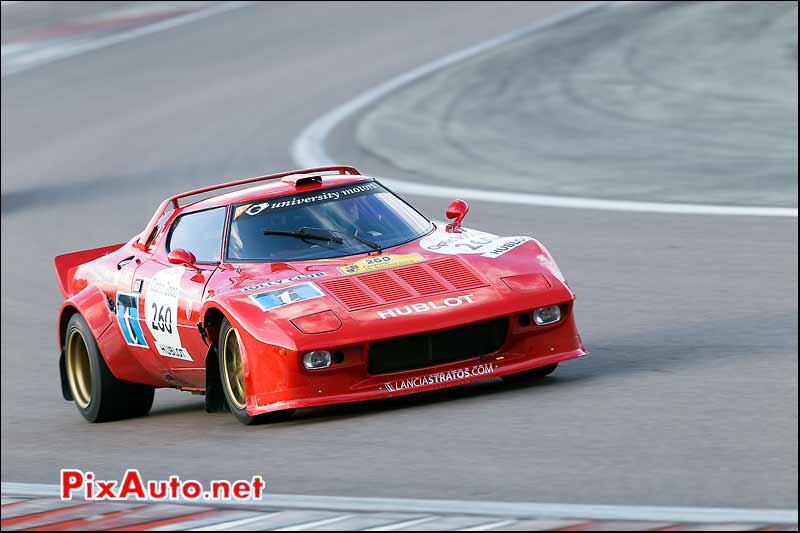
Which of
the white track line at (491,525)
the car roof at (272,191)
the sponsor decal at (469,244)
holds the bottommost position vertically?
the white track line at (491,525)

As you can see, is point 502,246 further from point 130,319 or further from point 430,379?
point 130,319

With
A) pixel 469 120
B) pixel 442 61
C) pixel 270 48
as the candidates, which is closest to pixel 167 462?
pixel 469 120

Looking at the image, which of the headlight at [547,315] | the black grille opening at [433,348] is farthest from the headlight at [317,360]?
the headlight at [547,315]

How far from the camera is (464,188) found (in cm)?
1563

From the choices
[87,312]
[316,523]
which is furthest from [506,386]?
[316,523]

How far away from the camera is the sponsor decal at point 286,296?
758 centimetres

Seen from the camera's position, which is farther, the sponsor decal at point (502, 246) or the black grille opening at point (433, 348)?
the sponsor decal at point (502, 246)

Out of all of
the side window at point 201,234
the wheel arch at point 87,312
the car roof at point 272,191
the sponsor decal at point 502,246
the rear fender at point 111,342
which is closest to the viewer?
the sponsor decal at point 502,246

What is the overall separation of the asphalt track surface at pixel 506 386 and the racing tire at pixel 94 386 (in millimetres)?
127

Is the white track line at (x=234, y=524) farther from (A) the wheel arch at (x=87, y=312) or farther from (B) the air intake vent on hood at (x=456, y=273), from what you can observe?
(A) the wheel arch at (x=87, y=312)

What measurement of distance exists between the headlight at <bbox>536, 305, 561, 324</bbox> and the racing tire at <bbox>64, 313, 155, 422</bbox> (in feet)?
8.71

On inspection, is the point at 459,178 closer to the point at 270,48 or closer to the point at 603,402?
the point at 603,402

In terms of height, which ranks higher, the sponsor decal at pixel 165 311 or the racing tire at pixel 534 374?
the sponsor decal at pixel 165 311

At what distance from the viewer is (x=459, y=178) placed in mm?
16250
